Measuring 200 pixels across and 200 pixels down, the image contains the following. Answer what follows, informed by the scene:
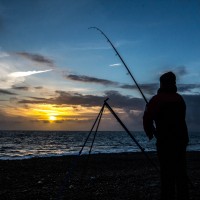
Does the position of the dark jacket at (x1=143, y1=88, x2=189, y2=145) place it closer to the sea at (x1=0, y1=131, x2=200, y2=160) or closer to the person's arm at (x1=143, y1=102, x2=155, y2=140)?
the person's arm at (x1=143, y1=102, x2=155, y2=140)

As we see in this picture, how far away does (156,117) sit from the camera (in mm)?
5629

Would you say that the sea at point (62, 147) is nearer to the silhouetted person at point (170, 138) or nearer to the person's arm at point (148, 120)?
the person's arm at point (148, 120)

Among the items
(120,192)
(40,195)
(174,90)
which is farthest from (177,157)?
(40,195)

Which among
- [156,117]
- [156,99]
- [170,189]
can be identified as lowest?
[170,189]

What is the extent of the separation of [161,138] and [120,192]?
4697mm

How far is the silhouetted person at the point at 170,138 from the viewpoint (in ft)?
18.1

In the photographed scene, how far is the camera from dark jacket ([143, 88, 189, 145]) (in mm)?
5559

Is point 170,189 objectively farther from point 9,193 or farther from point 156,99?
point 9,193

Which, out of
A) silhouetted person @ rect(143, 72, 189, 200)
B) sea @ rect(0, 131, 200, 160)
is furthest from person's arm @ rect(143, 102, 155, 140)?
sea @ rect(0, 131, 200, 160)

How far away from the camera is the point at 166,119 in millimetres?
5590

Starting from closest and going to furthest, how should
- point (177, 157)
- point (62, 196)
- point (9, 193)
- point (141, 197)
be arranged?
point (177, 157)
point (141, 197)
point (62, 196)
point (9, 193)

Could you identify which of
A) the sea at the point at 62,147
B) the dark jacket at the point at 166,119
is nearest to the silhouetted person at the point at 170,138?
the dark jacket at the point at 166,119

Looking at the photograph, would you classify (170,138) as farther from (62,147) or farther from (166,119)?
(62,147)

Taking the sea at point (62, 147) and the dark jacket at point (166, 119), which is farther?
the sea at point (62, 147)
